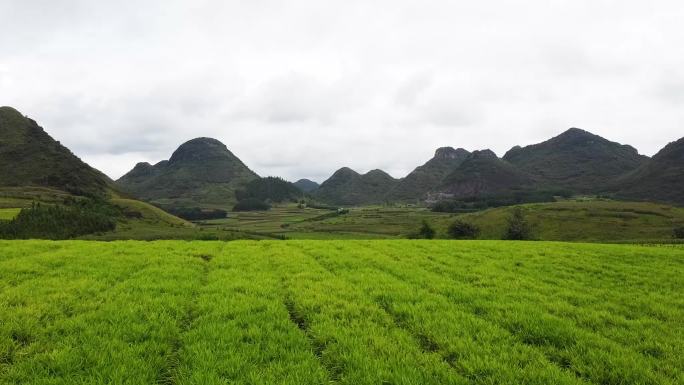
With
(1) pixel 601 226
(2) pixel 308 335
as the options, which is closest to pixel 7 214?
(2) pixel 308 335

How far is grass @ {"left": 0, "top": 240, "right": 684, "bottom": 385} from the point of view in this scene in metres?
8.35

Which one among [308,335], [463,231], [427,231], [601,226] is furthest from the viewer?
[601,226]

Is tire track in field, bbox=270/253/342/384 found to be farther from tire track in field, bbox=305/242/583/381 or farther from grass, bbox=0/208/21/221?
grass, bbox=0/208/21/221

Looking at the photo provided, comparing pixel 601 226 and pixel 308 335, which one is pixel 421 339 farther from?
pixel 601 226

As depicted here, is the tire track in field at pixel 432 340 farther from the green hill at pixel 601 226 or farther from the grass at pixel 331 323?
the green hill at pixel 601 226

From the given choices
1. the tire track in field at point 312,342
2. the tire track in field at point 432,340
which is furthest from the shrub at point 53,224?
the tire track in field at point 432,340

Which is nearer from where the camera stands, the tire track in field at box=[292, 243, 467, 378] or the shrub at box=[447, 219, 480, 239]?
the tire track in field at box=[292, 243, 467, 378]

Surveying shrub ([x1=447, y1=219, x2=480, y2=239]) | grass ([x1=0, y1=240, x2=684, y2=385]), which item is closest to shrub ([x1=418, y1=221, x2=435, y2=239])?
shrub ([x1=447, y1=219, x2=480, y2=239])

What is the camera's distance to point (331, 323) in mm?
10977

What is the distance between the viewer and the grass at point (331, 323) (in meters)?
8.35

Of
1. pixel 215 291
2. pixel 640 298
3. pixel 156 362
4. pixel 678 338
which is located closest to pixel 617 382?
pixel 678 338

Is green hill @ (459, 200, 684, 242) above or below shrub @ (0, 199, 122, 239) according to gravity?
below

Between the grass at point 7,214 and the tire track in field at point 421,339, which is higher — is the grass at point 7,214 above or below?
above

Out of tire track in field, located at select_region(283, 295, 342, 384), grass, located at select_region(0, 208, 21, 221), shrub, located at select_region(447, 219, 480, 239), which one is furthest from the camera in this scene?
shrub, located at select_region(447, 219, 480, 239)
